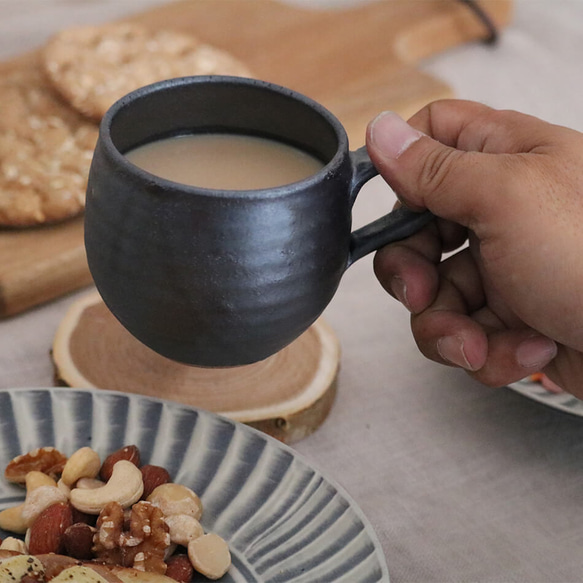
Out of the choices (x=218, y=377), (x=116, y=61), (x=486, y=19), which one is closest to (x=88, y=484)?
(x=218, y=377)

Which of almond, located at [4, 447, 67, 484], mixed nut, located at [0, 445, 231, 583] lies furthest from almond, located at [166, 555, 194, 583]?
almond, located at [4, 447, 67, 484]

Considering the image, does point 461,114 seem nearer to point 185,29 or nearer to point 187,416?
point 187,416

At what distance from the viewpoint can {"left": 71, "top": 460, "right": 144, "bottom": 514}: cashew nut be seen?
1.96 feet

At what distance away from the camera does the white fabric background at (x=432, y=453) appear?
2.16 feet

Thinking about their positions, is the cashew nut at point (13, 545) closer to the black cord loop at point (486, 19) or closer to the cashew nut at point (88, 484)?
the cashew nut at point (88, 484)

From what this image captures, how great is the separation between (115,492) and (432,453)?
0.93 ft

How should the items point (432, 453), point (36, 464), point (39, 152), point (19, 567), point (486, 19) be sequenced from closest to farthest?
point (19, 567) → point (36, 464) → point (432, 453) → point (39, 152) → point (486, 19)

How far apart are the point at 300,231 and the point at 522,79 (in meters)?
0.97

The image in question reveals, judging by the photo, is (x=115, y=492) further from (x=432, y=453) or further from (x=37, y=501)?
(x=432, y=453)

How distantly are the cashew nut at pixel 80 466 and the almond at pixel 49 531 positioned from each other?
0.04 m

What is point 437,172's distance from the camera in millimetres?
629

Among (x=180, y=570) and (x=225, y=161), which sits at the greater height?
(x=225, y=161)

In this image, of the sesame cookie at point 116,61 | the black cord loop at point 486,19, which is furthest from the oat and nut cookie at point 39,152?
the black cord loop at point 486,19

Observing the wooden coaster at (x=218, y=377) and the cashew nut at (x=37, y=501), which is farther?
the wooden coaster at (x=218, y=377)
